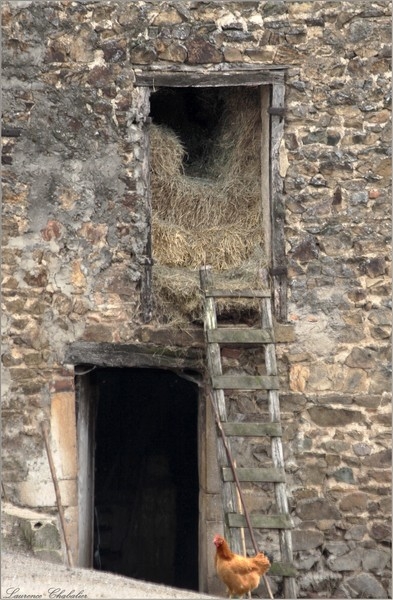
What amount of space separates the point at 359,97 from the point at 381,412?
7.84ft

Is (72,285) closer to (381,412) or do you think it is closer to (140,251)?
(140,251)

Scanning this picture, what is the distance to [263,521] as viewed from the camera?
8820mm

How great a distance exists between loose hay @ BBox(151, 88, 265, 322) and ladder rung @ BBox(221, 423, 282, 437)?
1.07 metres

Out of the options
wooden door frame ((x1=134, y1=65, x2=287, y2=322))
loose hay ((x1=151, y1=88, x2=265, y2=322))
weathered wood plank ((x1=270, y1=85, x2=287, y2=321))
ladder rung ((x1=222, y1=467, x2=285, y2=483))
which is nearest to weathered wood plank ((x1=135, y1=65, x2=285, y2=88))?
wooden door frame ((x1=134, y1=65, x2=287, y2=322))

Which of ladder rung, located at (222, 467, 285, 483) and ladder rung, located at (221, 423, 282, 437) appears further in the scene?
ladder rung, located at (221, 423, 282, 437)

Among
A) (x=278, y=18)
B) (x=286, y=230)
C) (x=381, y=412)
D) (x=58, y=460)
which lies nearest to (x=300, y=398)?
(x=381, y=412)

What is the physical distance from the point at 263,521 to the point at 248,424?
71cm

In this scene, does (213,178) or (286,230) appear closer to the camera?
(286,230)

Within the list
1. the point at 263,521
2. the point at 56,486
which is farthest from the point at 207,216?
the point at 263,521

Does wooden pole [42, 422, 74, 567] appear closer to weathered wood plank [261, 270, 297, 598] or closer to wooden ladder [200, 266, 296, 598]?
wooden ladder [200, 266, 296, 598]

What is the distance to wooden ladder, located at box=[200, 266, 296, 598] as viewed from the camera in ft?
28.8

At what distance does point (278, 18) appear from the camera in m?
9.60

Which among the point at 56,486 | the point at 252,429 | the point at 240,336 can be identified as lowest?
the point at 56,486

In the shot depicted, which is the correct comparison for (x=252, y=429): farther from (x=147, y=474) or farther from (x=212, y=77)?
(x=147, y=474)
